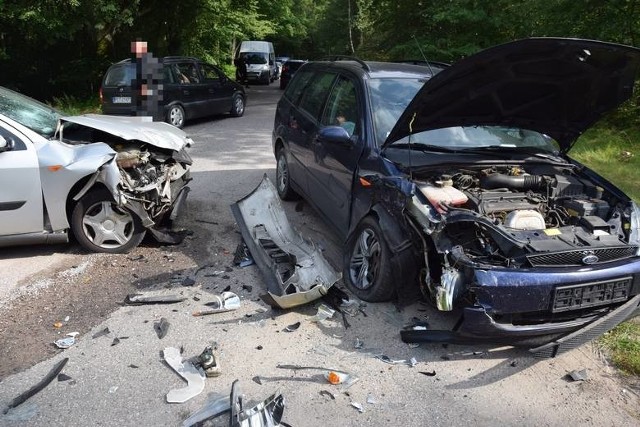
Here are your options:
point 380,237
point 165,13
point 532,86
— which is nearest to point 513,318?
point 380,237

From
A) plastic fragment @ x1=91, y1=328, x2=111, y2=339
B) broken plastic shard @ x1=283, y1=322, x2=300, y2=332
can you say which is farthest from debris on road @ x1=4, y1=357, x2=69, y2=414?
broken plastic shard @ x1=283, y1=322, x2=300, y2=332

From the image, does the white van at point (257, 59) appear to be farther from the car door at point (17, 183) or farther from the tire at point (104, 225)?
the car door at point (17, 183)

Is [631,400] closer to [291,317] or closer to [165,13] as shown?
[291,317]

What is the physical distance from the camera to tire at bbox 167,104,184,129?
1280 cm

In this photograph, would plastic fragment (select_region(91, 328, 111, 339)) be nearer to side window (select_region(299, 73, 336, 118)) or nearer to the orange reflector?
the orange reflector

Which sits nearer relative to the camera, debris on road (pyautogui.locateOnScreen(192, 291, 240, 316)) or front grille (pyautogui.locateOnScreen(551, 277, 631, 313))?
front grille (pyautogui.locateOnScreen(551, 277, 631, 313))

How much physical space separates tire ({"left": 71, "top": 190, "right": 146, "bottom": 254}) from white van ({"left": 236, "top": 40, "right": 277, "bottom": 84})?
2410 centimetres

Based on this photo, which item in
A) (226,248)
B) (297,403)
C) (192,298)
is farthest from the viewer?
(226,248)

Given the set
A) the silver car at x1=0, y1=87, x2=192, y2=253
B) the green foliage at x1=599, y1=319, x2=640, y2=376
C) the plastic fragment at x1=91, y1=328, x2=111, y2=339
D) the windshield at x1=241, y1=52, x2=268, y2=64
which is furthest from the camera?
→ the windshield at x1=241, y1=52, x2=268, y2=64

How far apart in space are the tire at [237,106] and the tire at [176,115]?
7.63 feet

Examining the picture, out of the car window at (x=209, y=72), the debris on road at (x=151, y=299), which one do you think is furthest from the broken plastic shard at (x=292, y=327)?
the car window at (x=209, y=72)

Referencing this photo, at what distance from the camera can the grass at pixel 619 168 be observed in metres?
3.73

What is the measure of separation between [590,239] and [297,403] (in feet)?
7.32

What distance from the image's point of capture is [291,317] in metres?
4.18
